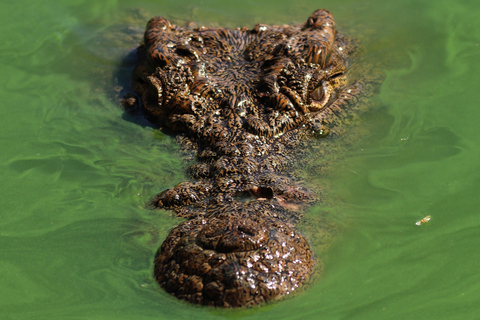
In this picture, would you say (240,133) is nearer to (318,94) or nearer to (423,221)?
(318,94)

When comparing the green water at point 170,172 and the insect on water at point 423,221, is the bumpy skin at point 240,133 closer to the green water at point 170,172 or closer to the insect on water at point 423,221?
the green water at point 170,172

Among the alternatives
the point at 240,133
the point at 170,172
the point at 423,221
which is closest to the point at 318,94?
the point at 240,133

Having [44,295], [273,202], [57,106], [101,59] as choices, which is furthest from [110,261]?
[101,59]

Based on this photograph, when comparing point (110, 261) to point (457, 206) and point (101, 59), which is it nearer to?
point (457, 206)

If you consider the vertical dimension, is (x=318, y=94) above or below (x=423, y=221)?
Result: above

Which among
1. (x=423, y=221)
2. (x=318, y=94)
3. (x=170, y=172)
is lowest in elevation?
(x=170, y=172)

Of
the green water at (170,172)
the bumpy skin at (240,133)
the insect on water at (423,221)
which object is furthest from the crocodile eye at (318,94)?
the insect on water at (423,221)

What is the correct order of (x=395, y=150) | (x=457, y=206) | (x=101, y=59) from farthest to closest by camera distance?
(x=101, y=59) < (x=395, y=150) < (x=457, y=206)
